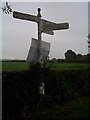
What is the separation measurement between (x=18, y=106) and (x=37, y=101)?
0.91 meters

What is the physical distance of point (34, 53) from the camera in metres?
9.57

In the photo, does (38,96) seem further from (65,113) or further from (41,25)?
(41,25)

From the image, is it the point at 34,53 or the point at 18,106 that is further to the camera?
the point at 34,53

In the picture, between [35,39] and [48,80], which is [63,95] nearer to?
[48,80]

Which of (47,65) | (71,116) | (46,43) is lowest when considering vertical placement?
(71,116)

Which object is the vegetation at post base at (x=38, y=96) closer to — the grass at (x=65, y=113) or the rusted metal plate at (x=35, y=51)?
the grass at (x=65, y=113)

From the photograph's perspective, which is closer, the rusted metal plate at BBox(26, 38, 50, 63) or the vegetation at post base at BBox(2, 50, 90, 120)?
the vegetation at post base at BBox(2, 50, 90, 120)

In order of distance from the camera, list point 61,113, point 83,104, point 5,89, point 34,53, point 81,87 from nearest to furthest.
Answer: point 5,89, point 61,113, point 34,53, point 83,104, point 81,87

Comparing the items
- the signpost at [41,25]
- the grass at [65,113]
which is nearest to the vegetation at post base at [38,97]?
the grass at [65,113]

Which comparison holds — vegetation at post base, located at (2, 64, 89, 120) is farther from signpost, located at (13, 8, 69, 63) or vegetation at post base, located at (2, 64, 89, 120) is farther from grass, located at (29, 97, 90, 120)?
signpost, located at (13, 8, 69, 63)

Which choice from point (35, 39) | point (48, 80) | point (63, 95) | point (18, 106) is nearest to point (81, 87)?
point (63, 95)

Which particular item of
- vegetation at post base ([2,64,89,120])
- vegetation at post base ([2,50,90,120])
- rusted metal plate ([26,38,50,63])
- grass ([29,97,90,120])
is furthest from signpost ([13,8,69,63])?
grass ([29,97,90,120])

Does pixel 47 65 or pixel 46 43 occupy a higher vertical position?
pixel 46 43

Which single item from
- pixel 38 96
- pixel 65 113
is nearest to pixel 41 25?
pixel 38 96
